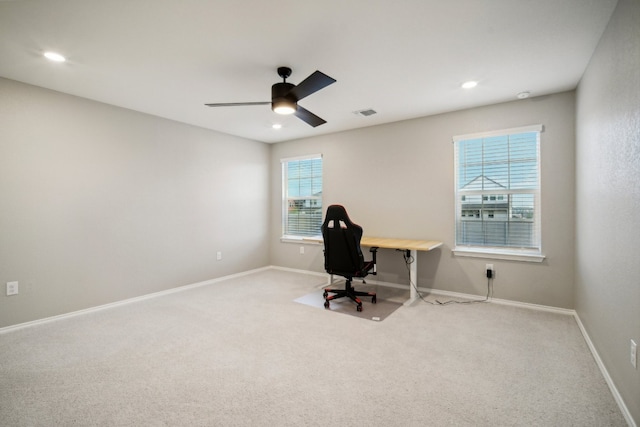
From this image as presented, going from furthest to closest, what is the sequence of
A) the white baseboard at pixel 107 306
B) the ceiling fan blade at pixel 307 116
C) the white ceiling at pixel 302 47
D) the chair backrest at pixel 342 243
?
the chair backrest at pixel 342 243
the white baseboard at pixel 107 306
the ceiling fan blade at pixel 307 116
the white ceiling at pixel 302 47

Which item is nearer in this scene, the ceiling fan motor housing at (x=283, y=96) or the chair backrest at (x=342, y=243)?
the ceiling fan motor housing at (x=283, y=96)

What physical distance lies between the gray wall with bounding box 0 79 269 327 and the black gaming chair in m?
2.27

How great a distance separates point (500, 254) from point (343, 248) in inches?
77.4

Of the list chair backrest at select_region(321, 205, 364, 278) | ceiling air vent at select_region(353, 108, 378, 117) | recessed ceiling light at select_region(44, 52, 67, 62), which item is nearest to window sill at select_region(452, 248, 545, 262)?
chair backrest at select_region(321, 205, 364, 278)

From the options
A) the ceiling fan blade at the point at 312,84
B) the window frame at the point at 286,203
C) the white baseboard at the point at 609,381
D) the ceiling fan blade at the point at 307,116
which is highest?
the ceiling fan blade at the point at 312,84

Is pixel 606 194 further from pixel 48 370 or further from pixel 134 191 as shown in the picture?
pixel 134 191

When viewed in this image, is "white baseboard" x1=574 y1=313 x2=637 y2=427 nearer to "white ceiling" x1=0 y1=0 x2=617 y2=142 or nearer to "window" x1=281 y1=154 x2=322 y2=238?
"white ceiling" x1=0 y1=0 x2=617 y2=142

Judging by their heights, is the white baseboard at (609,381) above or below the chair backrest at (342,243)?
below

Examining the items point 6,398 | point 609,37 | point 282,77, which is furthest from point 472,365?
point 6,398

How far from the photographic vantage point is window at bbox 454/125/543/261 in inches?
138

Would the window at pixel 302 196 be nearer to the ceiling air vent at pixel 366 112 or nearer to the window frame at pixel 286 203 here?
the window frame at pixel 286 203

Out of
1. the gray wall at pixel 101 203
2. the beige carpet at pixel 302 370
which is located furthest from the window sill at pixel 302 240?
the beige carpet at pixel 302 370

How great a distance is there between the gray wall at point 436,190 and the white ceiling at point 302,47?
14.5 inches

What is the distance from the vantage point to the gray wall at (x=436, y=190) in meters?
3.30
